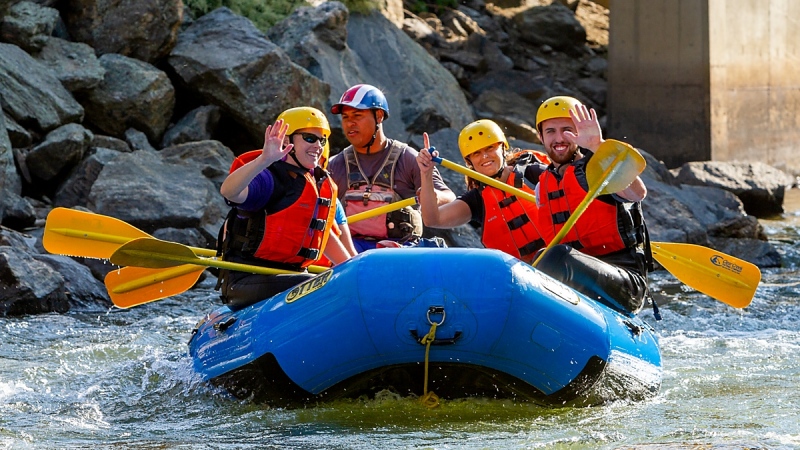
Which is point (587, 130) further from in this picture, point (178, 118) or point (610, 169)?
point (178, 118)

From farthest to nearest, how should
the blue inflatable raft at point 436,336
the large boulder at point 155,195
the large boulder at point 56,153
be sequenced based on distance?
the large boulder at point 56,153 < the large boulder at point 155,195 < the blue inflatable raft at point 436,336

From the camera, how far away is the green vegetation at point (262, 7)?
38.3 feet

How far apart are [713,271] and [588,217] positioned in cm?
90

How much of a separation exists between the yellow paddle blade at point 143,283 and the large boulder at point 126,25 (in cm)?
541

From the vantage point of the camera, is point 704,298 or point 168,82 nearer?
point 704,298

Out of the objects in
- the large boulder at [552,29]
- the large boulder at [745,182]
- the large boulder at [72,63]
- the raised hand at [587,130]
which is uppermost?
the raised hand at [587,130]

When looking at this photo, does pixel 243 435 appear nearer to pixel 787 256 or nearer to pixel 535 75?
pixel 787 256

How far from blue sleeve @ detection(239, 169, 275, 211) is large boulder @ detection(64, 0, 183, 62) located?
614 cm

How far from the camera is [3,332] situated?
261 inches

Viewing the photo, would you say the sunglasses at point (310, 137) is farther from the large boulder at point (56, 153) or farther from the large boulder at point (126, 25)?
the large boulder at point (126, 25)

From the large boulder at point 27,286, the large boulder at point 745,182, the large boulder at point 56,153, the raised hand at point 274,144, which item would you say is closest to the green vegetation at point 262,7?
the large boulder at point 56,153

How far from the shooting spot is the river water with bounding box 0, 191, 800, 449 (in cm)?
424

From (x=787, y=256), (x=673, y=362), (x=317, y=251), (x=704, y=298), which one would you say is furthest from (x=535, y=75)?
(x=317, y=251)

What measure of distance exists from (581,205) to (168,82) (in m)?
6.26
